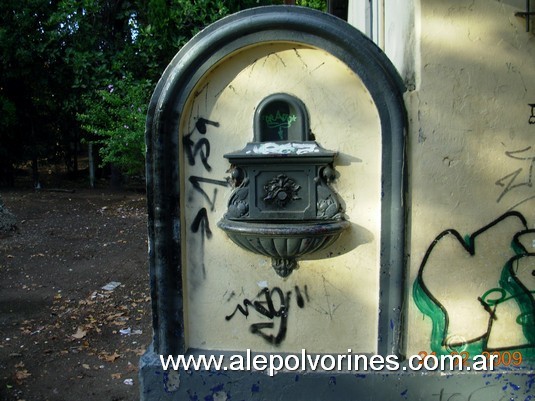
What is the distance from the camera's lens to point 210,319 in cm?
352

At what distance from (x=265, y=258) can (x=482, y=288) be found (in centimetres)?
131

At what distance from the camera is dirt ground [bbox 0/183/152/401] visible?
429 centimetres

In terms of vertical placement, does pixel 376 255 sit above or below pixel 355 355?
above

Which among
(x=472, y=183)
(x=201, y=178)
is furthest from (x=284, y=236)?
(x=472, y=183)

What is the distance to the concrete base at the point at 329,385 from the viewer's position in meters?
3.27

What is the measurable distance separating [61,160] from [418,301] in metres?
11.9

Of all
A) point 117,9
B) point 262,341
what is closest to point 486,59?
point 262,341

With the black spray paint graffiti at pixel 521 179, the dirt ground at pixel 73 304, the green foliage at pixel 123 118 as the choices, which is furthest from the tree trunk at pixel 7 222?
the black spray paint graffiti at pixel 521 179

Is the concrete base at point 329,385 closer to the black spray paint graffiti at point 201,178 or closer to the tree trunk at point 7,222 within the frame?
the black spray paint graffiti at point 201,178

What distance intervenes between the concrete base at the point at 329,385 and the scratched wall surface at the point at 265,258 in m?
0.19

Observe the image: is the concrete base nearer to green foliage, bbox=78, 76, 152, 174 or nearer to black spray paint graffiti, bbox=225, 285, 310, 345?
black spray paint graffiti, bbox=225, 285, 310, 345

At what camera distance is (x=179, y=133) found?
11.1ft

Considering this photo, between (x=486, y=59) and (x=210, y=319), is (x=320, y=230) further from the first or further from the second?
(x=486, y=59)

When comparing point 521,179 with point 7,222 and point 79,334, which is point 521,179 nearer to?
point 79,334
